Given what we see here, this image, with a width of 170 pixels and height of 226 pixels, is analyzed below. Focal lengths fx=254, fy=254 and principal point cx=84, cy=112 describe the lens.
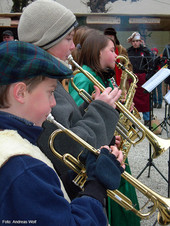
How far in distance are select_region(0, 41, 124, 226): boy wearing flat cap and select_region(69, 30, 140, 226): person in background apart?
37.9 inches

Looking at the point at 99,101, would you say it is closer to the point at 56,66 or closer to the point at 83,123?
the point at 83,123

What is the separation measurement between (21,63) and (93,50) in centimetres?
127

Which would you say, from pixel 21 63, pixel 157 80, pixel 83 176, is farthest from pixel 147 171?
pixel 21 63

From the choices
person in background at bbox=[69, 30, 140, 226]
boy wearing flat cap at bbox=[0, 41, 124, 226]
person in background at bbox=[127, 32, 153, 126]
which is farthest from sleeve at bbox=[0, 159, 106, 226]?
person in background at bbox=[127, 32, 153, 126]

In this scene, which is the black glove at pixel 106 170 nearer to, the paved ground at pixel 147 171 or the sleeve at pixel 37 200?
the sleeve at pixel 37 200

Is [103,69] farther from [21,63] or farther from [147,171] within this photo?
[147,171]

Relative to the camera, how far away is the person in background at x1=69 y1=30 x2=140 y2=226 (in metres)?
1.78

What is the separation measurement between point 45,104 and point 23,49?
0.18 meters

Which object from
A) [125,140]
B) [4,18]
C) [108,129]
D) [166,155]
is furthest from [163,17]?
[108,129]

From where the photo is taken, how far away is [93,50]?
193cm

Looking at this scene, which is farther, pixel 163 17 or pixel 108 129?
pixel 163 17

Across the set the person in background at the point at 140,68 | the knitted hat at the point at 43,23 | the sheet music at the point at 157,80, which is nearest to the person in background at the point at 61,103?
the knitted hat at the point at 43,23

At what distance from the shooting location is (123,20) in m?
8.80

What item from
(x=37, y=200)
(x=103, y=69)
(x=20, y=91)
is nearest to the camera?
(x=37, y=200)
